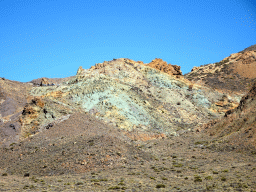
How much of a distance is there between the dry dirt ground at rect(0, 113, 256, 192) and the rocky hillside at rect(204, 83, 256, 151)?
106cm

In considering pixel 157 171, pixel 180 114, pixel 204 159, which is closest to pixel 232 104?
pixel 180 114

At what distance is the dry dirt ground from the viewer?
15.7m

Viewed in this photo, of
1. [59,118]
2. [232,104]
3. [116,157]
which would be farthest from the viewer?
[232,104]

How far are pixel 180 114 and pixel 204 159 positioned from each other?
1934 cm

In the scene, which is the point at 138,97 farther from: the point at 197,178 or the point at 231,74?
the point at 231,74

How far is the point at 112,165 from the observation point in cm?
1997

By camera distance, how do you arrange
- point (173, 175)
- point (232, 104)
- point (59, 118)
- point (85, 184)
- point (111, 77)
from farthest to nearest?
point (232, 104) → point (111, 77) → point (59, 118) → point (173, 175) → point (85, 184)

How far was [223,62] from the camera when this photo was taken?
85.6 m

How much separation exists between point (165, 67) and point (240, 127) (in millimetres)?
28907

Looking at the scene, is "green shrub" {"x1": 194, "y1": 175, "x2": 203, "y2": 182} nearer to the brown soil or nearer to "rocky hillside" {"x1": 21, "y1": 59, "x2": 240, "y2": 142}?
the brown soil

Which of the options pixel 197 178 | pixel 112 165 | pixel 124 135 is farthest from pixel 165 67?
pixel 197 178

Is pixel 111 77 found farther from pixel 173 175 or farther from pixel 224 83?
pixel 224 83

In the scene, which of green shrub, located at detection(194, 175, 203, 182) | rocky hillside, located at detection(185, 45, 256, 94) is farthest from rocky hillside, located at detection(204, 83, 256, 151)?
rocky hillside, located at detection(185, 45, 256, 94)

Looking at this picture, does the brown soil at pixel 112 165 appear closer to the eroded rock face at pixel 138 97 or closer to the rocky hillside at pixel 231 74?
the eroded rock face at pixel 138 97
